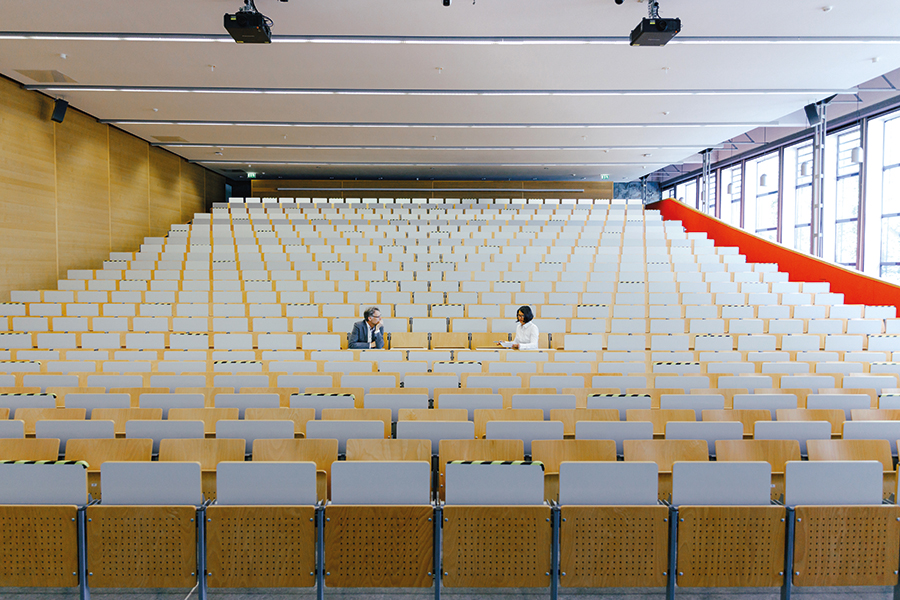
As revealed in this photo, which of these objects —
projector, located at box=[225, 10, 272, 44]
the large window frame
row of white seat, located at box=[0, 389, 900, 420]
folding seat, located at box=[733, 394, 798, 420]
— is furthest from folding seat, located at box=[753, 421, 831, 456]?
the large window frame

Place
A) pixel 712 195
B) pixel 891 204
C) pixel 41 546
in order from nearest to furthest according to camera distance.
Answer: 1. pixel 41 546
2. pixel 891 204
3. pixel 712 195

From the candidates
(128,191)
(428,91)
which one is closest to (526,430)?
(428,91)

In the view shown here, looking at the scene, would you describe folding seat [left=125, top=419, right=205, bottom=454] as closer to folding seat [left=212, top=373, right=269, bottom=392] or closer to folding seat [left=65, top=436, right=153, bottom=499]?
folding seat [left=65, top=436, right=153, bottom=499]

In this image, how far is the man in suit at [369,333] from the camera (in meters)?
4.44

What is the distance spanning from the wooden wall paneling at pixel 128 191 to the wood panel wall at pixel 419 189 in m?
3.46

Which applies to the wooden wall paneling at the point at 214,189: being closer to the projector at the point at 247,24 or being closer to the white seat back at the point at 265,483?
the projector at the point at 247,24

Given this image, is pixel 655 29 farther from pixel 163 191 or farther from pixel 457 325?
pixel 163 191

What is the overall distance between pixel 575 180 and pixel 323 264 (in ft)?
25.3

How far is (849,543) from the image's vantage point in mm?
1828

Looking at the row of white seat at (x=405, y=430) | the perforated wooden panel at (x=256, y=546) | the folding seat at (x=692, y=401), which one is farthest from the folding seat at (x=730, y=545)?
the perforated wooden panel at (x=256, y=546)

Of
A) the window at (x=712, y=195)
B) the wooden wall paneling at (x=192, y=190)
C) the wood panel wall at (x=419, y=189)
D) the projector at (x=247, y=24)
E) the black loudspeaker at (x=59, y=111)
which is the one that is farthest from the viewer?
the wood panel wall at (x=419, y=189)

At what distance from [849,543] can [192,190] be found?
11.6m

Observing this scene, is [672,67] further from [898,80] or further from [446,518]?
[446,518]

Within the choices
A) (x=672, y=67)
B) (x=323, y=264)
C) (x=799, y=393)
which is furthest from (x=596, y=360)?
(x=323, y=264)
